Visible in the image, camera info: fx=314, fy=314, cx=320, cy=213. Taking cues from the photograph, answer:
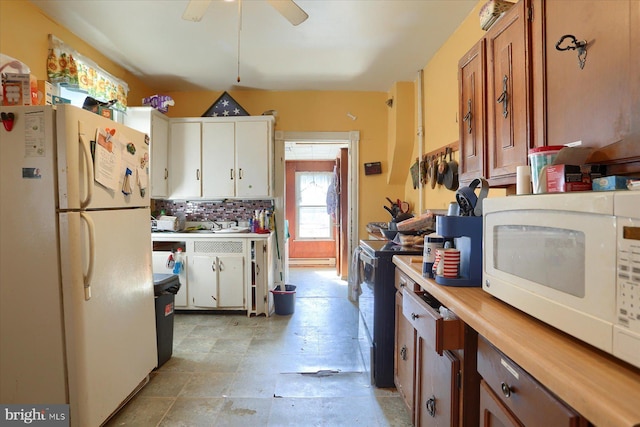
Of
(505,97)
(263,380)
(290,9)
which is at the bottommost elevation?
(263,380)

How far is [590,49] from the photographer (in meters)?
0.91

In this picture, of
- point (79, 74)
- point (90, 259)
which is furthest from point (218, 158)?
point (90, 259)

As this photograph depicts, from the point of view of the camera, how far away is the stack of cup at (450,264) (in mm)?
1283

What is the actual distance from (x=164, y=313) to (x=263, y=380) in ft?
2.93

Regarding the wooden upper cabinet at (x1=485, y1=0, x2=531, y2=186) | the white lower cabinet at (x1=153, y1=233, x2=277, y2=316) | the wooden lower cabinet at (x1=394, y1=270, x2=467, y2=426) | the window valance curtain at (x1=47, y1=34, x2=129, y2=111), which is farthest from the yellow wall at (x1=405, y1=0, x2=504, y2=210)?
the window valance curtain at (x1=47, y1=34, x2=129, y2=111)

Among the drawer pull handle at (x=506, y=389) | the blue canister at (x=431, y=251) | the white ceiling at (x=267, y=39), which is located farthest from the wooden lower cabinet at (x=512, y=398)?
the white ceiling at (x=267, y=39)

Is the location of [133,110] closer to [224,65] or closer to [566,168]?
[224,65]

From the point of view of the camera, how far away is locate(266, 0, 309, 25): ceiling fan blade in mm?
1709

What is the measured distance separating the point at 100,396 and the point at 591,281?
6.83 ft

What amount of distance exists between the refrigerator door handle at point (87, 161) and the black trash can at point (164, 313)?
945 mm

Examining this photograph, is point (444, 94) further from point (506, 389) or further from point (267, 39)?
point (506, 389)

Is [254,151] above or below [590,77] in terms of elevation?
above

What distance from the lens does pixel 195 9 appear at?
178cm

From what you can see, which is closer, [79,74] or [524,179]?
[524,179]
